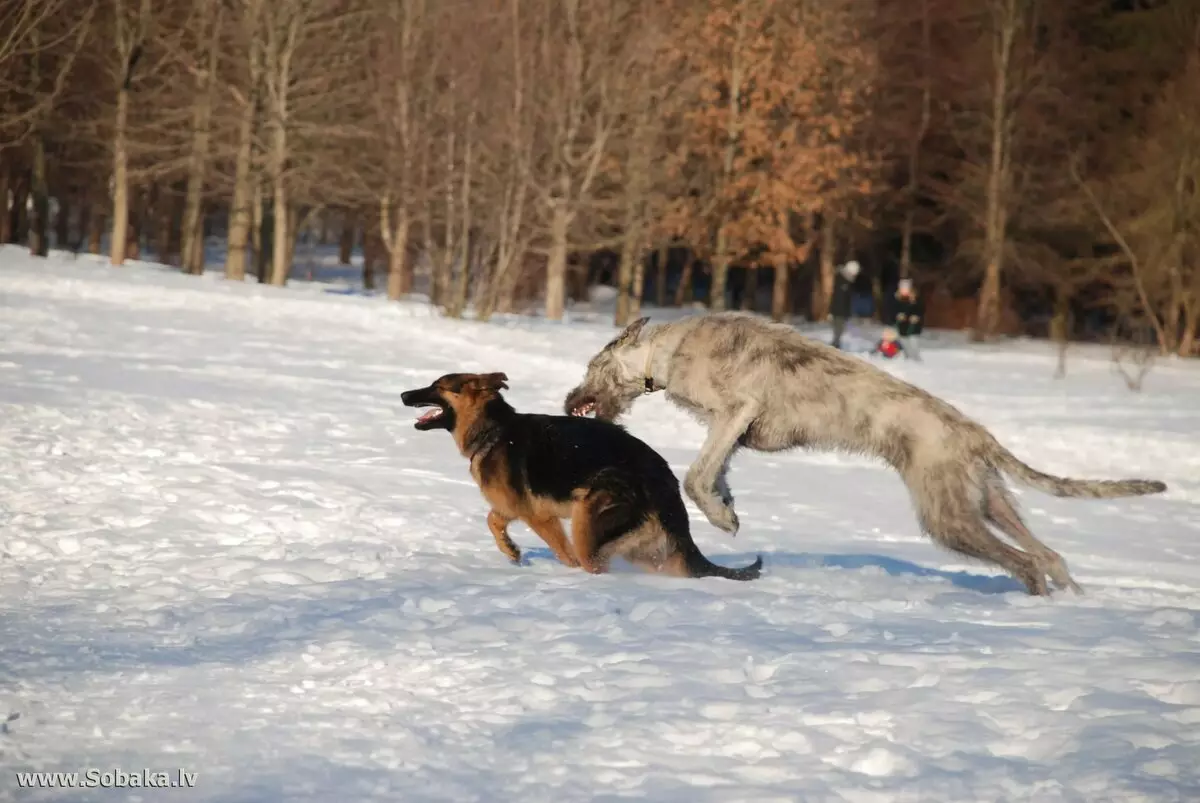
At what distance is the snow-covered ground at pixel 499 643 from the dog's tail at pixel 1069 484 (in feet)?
1.96

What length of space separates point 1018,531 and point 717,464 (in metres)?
1.77

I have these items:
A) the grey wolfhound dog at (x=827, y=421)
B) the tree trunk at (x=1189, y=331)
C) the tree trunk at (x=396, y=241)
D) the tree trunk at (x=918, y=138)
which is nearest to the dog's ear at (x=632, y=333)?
the grey wolfhound dog at (x=827, y=421)

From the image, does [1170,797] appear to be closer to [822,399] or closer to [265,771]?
[265,771]

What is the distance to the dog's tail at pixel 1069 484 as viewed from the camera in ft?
24.8

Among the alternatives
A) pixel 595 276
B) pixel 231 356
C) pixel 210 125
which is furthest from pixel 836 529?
pixel 595 276

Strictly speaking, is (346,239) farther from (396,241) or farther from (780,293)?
(780,293)

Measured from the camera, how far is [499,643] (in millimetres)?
6082

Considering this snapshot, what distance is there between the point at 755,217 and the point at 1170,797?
34513mm

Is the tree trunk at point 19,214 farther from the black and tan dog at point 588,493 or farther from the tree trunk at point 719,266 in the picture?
the black and tan dog at point 588,493

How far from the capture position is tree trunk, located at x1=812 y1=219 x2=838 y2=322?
4469cm

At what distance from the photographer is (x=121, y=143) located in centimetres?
3603

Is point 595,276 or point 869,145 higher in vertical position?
point 869,145

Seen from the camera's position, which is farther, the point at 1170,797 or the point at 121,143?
the point at 121,143

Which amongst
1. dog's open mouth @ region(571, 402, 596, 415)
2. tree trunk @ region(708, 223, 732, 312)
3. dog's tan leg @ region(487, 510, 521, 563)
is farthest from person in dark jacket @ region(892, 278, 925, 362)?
dog's tan leg @ region(487, 510, 521, 563)
